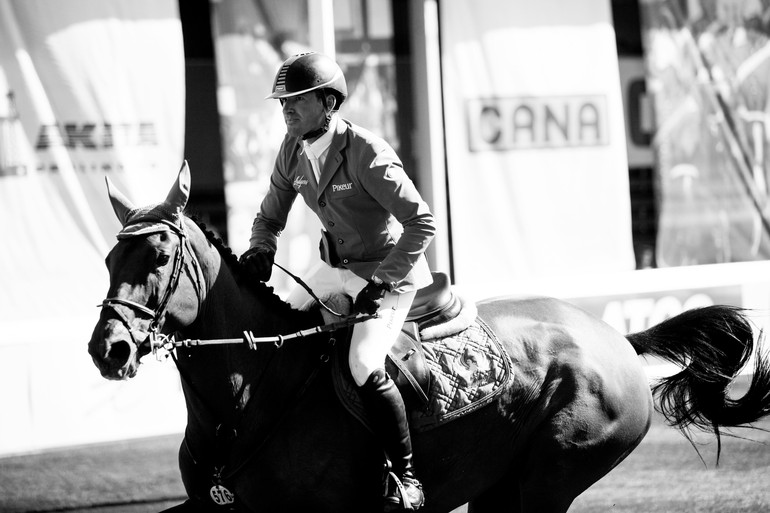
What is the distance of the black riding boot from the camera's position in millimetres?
4035

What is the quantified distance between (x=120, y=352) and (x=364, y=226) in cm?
125

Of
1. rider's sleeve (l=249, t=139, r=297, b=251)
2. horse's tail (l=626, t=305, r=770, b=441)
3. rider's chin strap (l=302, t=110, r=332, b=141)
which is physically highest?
rider's chin strap (l=302, t=110, r=332, b=141)

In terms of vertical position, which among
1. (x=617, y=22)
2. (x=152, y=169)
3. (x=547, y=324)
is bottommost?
(x=547, y=324)

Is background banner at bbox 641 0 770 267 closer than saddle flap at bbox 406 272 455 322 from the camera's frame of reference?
No

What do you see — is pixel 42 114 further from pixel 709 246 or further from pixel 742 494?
pixel 709 246

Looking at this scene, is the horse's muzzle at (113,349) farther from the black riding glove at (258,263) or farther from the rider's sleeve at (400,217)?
the rider's sleeve at (400,217)

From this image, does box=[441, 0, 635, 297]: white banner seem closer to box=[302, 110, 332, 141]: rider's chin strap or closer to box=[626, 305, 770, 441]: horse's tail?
box=[626, 305, 770, 441]: horse's tail

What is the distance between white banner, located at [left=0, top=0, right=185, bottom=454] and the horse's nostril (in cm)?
509

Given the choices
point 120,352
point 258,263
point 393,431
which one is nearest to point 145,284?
point 120,352

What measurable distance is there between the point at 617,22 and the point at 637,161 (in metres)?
1.57

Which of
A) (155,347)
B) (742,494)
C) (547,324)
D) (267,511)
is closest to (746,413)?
(547,324)

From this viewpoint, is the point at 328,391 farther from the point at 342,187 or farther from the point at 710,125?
the point at 710,125

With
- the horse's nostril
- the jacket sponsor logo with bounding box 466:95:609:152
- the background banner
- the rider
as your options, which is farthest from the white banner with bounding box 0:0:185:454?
the background banner

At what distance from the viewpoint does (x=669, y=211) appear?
36.5ft
